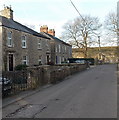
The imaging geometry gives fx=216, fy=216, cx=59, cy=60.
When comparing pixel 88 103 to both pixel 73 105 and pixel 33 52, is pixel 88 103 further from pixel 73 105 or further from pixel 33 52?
pixel 33 52

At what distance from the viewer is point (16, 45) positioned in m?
26.3

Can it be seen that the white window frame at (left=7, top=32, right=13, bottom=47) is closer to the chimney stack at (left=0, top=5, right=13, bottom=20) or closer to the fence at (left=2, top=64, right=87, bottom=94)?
the chimney stack at (left=0, top=5, right=13, bottom=20)

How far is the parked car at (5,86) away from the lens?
10.1 meters

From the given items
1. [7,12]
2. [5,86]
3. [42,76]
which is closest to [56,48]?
[7,12]

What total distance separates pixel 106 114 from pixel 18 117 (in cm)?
284

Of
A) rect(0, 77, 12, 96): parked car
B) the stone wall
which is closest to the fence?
the stone wall

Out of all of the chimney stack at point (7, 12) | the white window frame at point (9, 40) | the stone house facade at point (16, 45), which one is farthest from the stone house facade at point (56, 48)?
the white window frame at point (9, 40)

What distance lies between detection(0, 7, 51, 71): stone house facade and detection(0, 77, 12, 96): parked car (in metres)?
12.6

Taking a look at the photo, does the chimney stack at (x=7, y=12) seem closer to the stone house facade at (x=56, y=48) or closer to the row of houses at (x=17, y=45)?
the row of houses at (x=17, y=45)

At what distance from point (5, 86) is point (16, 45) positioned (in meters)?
16.5

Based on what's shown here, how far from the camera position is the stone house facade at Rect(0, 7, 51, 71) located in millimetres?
23406

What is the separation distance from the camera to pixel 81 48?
202ft

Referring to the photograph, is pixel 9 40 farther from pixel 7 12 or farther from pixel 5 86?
pixel 5 86

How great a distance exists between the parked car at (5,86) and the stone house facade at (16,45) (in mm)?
12599
